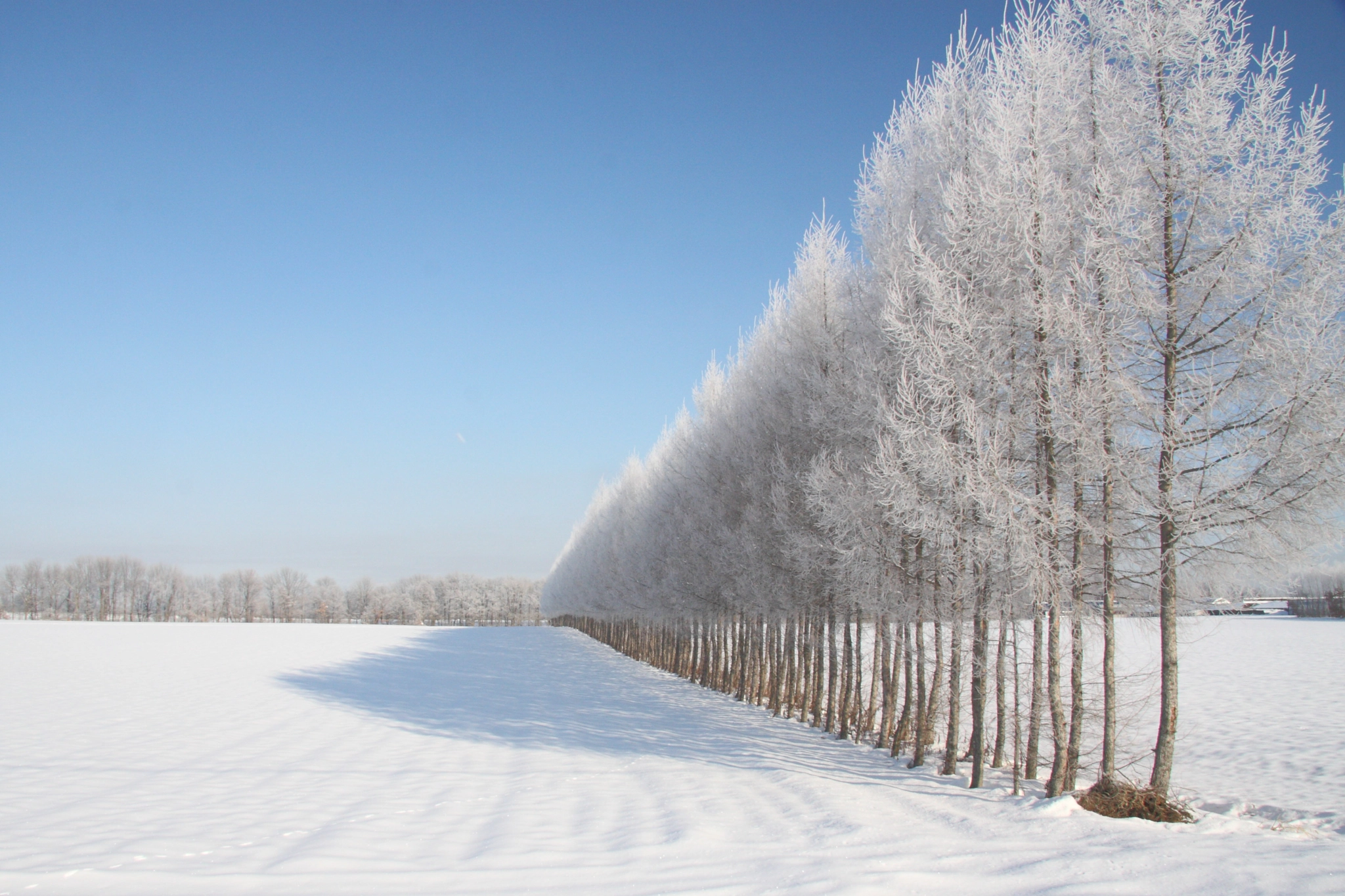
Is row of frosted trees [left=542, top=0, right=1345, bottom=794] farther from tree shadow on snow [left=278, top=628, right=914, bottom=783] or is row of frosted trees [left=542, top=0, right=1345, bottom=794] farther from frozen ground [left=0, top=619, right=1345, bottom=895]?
tree shadow on snow [left=278, top=628, right=914, bottom=783]

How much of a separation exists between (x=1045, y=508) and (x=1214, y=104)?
15.6ft

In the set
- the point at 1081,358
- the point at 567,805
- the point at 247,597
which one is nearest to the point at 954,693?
the point at 1081,358

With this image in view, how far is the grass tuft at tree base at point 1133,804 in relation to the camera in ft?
24.6

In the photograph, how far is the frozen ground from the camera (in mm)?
5480

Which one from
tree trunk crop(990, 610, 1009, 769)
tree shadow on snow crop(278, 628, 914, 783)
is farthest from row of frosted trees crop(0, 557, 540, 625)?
tree trunk crop(990, 610, 1009, 769)

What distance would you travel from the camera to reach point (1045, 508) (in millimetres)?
8562

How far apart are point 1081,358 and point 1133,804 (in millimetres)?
4794

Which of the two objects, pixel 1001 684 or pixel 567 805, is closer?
pixel 567 805

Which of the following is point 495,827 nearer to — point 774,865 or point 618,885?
point 618,885

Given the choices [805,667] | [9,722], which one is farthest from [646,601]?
[9,722]

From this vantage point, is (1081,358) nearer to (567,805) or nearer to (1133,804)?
(1133,804)

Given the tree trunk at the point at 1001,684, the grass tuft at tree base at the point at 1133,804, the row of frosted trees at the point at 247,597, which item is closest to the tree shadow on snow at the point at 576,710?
the tree trunk at the point at 1001,684

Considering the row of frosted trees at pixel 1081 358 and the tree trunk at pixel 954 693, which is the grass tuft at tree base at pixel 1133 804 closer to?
the row of frosted trees at pixel 1081 358

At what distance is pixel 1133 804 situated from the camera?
300 inches
